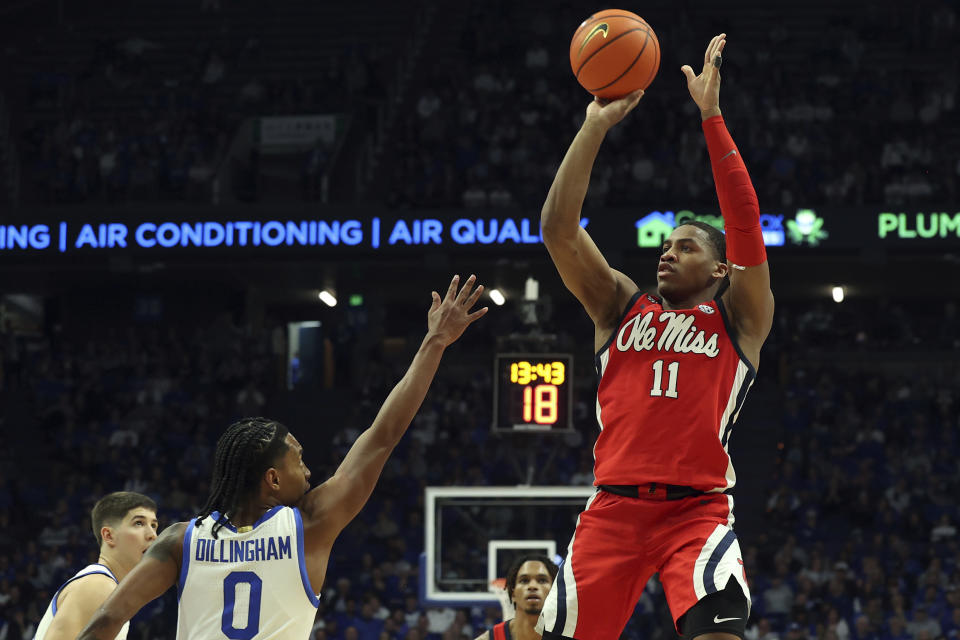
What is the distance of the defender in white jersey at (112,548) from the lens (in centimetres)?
526

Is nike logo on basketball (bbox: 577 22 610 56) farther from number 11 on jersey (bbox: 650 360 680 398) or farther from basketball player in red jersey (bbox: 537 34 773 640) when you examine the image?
number 11 on jersey (bbox: 650 360 680 398)

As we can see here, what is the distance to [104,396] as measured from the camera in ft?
70.4

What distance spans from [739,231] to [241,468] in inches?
72.3

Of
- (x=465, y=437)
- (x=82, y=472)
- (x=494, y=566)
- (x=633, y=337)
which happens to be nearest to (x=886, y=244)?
(x=465, y=437)

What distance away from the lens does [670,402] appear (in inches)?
177

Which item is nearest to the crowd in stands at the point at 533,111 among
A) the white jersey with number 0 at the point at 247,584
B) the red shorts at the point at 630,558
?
the red shorts at the point at 630,558

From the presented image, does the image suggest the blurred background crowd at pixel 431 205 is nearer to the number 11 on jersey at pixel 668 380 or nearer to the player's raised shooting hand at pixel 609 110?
the number 11 on jersey at pixel 668 380

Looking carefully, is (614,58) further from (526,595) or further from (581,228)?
(526,595)

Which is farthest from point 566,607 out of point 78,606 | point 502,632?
point 502,632

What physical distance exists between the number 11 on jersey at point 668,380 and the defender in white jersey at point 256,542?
0.85 meters

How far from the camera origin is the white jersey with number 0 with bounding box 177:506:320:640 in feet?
12.7

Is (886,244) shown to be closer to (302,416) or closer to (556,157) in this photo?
(556,157)

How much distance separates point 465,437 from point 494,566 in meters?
7.10

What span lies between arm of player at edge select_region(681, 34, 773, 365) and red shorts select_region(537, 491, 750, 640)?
621 mm
